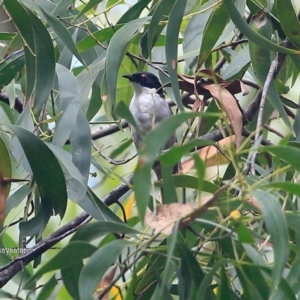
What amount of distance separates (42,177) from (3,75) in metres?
0.64

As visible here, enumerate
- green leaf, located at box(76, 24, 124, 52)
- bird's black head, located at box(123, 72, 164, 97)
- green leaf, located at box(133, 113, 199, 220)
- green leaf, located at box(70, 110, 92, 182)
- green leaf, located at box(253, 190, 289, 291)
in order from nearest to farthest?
green leaf, located at box(133, 113, 199, 220)
green leaf, located at box(253, 190, 289, 291)
green leaf, located at box(70, 110, 92, 182)
green leaf, located at box(76, 24, 124, 52)
bird's black head, located at box(123, 72, 164, 97)

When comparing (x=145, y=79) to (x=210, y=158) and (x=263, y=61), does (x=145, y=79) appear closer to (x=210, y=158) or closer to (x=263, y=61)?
(x=210, y=158)

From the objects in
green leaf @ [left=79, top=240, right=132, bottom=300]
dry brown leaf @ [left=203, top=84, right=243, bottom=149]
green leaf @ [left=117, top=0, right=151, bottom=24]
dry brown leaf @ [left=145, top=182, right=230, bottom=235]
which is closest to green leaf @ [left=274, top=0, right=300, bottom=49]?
dry brown leaf @ [left=203, top=84, right=243, bottom=149]

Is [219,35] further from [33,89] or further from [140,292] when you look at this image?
[140,292]

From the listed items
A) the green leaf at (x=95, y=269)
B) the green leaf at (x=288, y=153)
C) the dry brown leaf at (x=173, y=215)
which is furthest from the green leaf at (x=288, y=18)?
the green leaf at (x=95, y=269)

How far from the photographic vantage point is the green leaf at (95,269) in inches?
57.4

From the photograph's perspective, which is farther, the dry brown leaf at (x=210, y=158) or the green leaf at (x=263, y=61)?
the dry brown leaf at (x=210, y=158)

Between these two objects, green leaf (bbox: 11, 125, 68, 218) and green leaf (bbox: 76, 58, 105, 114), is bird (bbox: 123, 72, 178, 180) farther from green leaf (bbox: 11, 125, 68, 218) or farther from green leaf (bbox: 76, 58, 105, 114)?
green leaf (bbox: 11, 125, 68, 218)

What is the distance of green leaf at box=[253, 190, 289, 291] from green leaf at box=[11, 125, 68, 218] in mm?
684

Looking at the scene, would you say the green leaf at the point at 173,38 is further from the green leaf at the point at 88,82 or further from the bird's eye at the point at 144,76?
the bird's eye at the point at 144,76

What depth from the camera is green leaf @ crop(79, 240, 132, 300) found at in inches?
57.4

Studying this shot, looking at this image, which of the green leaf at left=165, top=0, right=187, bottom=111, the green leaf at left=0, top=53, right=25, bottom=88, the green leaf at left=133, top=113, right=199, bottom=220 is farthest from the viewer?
the green leaf at left=0, top=53, right=25, bottom=88

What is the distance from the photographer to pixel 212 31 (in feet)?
7.52

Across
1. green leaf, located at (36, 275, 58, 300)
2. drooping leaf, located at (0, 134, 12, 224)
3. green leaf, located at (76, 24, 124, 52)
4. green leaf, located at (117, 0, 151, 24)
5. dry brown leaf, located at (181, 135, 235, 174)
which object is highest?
green leaf, located at (117, 0, 151, 24)
